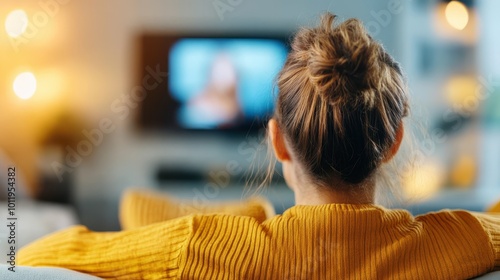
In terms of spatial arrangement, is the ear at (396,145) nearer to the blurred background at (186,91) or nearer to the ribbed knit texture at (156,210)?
the ribbed knit texture at (156,210)

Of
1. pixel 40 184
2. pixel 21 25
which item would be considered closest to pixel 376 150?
pixel 21 25

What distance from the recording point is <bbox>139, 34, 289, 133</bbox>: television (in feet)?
13.8

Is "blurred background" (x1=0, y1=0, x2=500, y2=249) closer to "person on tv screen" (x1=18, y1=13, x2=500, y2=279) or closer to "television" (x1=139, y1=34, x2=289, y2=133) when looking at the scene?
"television" (x1=139, y1=34, x2=289, y2=133)

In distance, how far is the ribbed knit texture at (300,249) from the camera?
3.05 ft

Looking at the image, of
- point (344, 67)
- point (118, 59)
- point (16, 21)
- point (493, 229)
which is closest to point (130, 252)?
point (344, 67)

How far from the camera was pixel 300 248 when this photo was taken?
0.94 meters

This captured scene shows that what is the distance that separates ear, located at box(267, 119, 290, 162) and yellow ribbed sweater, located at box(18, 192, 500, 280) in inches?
5.4

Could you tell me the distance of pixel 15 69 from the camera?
14.2ft

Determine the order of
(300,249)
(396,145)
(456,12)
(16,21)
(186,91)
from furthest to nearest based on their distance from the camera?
(456,12) → (186,91) → (16,21) → (396,145) → (300,249)

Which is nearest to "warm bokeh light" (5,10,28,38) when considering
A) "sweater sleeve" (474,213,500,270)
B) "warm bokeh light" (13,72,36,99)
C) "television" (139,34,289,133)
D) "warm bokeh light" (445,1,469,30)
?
"warm bokeh light" (13,72,36,99)

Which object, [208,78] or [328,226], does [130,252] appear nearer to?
[328,226]

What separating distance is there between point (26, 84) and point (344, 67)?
376cm

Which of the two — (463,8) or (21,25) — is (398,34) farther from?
(21,25)

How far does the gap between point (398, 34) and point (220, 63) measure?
1118 mm
